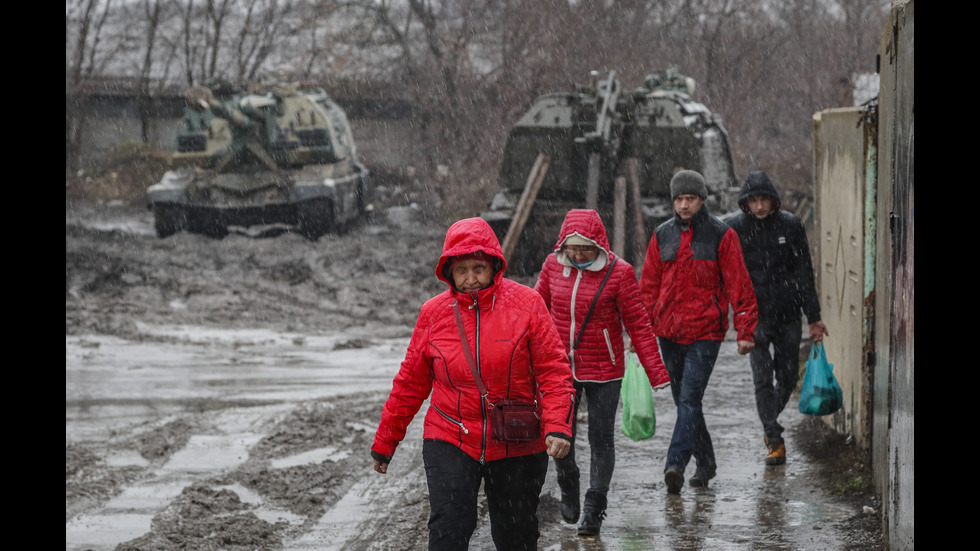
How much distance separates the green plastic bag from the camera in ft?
19.7

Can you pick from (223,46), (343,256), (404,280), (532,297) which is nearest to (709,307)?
(532,297)

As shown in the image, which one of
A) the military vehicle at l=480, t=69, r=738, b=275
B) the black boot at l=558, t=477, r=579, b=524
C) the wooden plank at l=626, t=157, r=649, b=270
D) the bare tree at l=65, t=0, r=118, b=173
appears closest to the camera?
the black boot at l=558, t=477, r=579, b=524

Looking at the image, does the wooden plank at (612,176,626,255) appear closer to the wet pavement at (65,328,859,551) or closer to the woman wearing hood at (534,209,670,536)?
the wet pavement at (65,328,859,551)

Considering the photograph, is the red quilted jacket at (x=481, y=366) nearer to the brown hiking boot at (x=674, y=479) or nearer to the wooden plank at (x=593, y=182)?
the brown hiking boot at (x=674, y=479)

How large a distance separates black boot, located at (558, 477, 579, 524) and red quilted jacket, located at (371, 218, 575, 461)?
53.4 inches

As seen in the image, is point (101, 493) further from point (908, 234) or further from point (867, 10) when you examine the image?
point (867, 10)

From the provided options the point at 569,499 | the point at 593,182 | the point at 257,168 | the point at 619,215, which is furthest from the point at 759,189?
the point at 257,168

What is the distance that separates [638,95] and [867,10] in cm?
1859

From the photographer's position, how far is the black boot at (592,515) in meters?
5.59

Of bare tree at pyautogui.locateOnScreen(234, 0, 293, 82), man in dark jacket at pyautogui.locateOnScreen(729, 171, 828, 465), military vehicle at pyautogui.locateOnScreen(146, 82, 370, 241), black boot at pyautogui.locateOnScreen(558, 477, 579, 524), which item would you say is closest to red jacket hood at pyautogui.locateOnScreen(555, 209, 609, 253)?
black boot at pyautogui.locateOnScreen(558, 477, 579, 524)

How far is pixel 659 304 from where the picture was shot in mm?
6367

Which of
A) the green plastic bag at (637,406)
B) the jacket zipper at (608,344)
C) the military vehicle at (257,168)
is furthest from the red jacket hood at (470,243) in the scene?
the military vehicle at (257,168)

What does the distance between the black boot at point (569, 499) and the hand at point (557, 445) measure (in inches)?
59.2
